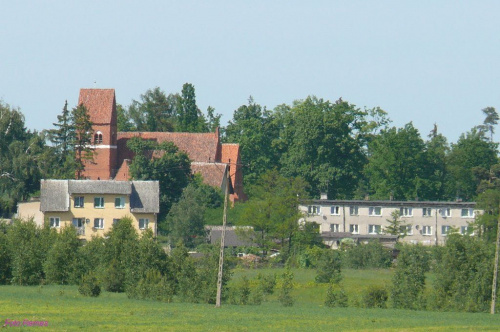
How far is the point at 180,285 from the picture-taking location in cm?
5728

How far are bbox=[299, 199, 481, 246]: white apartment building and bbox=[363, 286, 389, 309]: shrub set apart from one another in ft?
150

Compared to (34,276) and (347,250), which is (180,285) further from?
(347,250)

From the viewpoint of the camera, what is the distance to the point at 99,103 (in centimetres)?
11931

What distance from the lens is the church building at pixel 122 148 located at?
11500 cm

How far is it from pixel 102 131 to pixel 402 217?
35114 millimetres

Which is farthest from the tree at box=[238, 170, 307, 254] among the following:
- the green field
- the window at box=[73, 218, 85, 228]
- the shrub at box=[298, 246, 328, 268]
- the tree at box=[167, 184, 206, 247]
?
the green field

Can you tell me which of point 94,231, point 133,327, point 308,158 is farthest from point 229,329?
point 308,158

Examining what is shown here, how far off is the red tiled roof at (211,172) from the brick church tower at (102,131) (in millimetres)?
9167

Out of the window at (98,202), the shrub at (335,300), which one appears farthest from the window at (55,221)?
the shrub at (335,300)

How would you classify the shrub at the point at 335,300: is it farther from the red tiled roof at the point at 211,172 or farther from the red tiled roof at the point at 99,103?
the red tiled roof at the point at 99,103

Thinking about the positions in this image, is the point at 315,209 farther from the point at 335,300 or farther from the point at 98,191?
the point at 335,300

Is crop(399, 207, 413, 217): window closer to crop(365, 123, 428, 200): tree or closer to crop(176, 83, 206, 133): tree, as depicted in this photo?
crop(365, 123, 428, 200): tree

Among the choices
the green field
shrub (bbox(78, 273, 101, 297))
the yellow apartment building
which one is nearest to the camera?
the green field

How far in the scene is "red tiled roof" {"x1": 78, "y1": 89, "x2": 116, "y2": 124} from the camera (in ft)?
388
